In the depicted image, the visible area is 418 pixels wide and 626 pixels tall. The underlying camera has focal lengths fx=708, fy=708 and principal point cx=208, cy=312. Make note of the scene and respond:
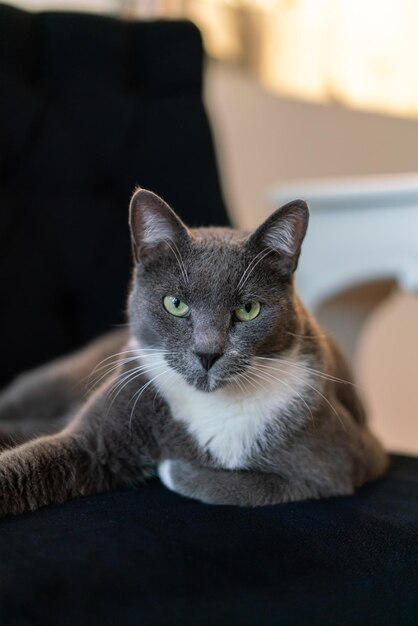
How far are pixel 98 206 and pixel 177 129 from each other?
248 millimetres

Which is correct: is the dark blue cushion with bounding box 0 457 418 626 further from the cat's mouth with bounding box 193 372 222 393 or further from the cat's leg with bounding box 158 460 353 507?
the cat's mouth with bounding box 193 372 222 393

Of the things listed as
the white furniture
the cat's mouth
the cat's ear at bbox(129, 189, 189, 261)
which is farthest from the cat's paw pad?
the white furniture

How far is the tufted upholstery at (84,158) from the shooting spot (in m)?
1.49

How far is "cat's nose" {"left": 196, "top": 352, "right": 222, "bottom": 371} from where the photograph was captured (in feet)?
3.02

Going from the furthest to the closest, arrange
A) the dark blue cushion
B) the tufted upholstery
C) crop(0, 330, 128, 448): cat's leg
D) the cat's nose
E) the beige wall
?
the beige wall
the tufted upholstery
crop(0, 330, 128, 448): cat's leg
the cat's nose
the dark blue cushion

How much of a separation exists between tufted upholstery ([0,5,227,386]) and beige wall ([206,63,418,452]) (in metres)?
0.53

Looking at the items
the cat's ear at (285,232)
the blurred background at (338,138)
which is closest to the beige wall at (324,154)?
the blurred background at (338,138)

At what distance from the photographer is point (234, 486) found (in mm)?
966

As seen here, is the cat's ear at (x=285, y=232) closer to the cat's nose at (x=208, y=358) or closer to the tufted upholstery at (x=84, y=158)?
the cat's nose at (x=208, y=358)

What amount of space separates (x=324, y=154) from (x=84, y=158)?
0.94 metres

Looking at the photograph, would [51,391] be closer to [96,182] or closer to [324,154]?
[96,182]

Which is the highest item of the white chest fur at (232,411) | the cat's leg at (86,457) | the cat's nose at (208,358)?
the cat's nose at (208,358)

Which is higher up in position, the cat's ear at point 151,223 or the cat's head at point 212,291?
the cat's ear at point 151,223

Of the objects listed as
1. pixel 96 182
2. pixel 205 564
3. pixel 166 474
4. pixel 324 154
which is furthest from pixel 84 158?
pixel 205 564
